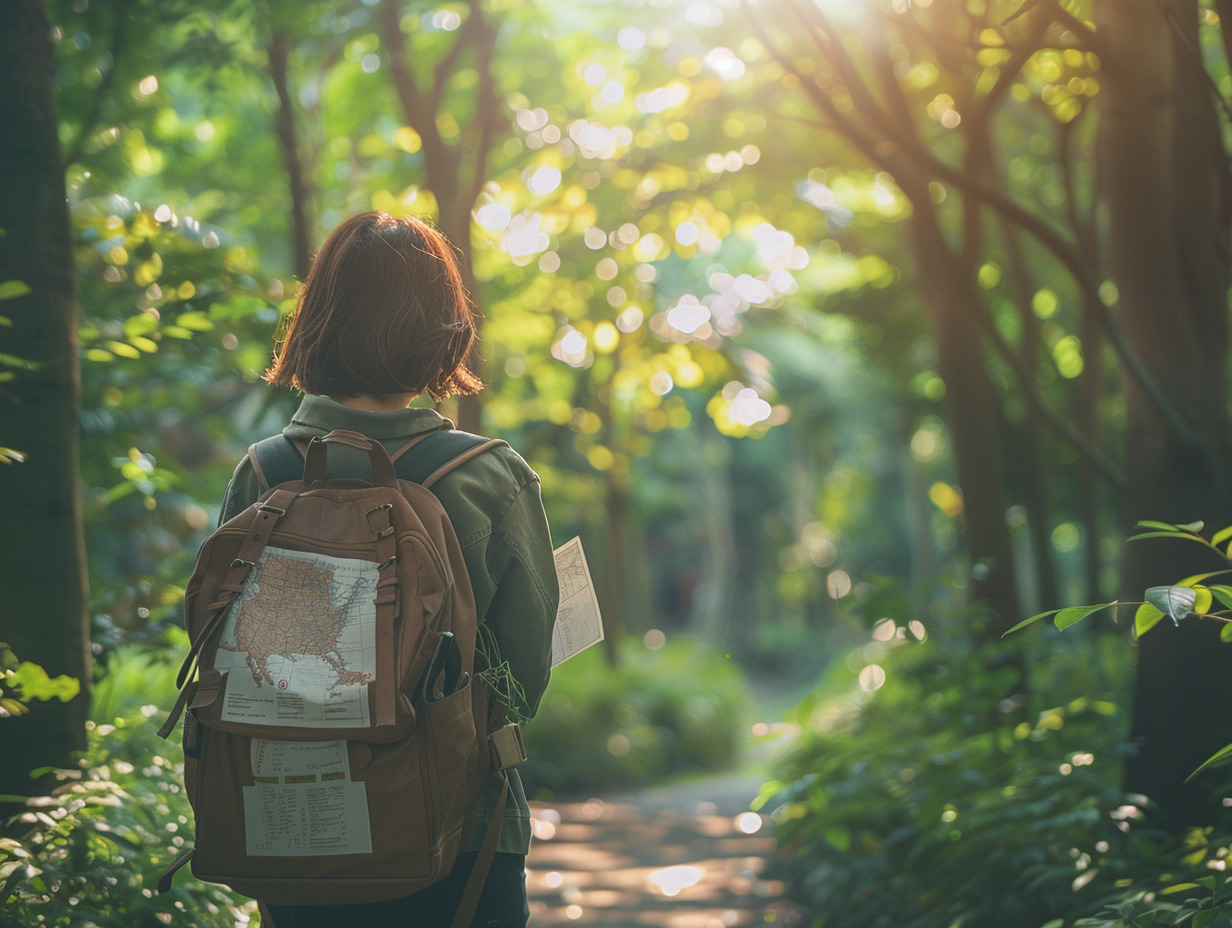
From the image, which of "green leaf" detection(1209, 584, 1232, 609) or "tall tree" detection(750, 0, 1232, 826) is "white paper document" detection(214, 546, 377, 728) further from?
"tall tree" detection(750, 0, 1232, 826)

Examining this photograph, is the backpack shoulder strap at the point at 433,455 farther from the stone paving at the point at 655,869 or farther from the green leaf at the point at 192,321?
the stone paving at the point at 655,869

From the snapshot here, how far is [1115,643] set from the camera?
7348 millimetres

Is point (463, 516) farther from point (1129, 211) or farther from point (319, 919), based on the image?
point (1129, 211)

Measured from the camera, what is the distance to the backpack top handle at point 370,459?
182cm

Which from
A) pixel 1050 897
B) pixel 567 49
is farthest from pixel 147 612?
pixel 567 49

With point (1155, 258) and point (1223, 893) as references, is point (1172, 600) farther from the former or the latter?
point (1155, 258)

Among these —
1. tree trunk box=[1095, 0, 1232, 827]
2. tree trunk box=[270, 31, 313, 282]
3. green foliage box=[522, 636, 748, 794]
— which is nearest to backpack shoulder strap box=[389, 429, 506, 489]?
tree trunk box=[1095, 0, 1232, 827]

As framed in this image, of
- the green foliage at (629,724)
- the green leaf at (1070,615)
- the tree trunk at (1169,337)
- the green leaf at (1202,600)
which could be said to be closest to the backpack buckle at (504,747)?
the green leaf at (1070,615)

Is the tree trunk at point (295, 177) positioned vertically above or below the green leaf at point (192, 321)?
above

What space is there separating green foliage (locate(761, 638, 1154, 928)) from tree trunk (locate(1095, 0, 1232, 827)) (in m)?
0.23

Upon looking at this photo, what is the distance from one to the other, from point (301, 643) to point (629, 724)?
486 inches

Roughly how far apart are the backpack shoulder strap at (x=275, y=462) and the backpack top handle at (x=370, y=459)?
4.0 inches

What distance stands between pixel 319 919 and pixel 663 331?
941 centimetres

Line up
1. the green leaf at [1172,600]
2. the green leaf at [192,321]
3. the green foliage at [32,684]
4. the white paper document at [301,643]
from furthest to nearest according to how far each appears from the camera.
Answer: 1. the green leaf at [192,321]
2. the green foliage at [32,684]
3. the green leaf at [1172,600]
4. the white paper document at [301,643]
